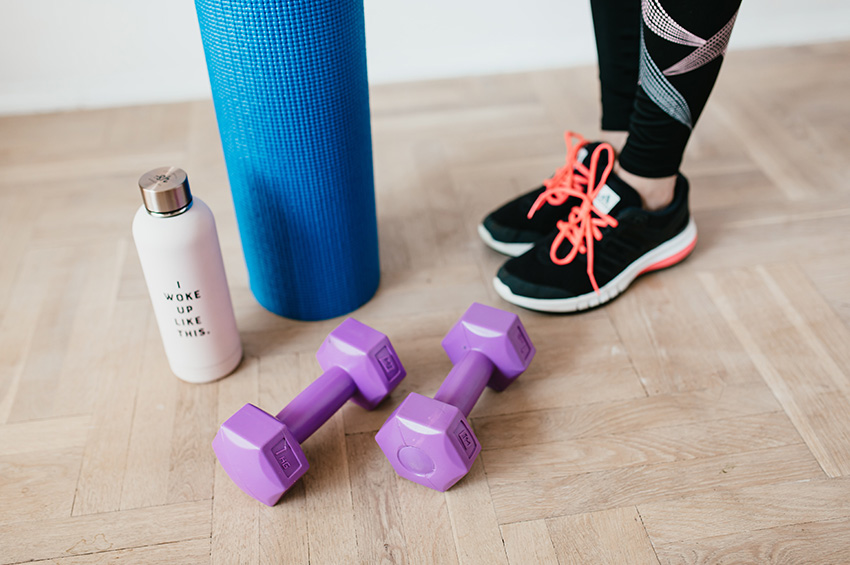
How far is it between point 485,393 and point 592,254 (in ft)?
0.94

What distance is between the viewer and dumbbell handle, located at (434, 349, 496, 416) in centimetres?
87

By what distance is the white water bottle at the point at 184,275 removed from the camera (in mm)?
847

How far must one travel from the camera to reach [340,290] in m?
1.09

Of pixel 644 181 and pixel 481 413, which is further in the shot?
pixel 644 181

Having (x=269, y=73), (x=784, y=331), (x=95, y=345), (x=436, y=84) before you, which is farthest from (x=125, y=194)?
(x=784, y=331)

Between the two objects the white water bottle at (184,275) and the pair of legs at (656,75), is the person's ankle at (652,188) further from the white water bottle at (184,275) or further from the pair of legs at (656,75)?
the white water bottle at (184,275)

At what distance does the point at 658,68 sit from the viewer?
0.95m

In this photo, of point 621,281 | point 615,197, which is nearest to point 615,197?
point 615,197

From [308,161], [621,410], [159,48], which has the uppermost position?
[308,161]

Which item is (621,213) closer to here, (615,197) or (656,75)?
(615,197)

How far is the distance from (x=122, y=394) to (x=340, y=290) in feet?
1.12

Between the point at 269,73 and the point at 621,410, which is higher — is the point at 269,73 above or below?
above

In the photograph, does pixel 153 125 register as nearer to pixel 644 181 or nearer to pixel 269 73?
pixel 269 73

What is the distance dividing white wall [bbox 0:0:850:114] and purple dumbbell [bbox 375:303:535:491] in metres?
0.98
